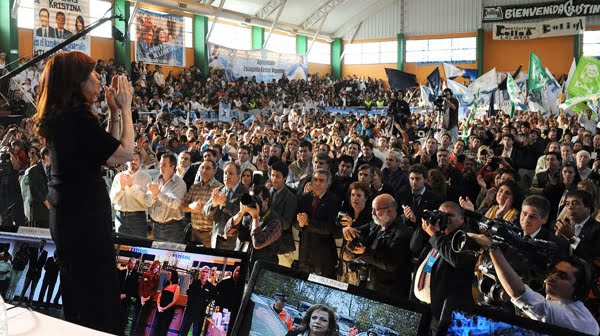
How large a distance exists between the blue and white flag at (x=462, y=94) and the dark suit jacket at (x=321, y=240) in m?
13.3

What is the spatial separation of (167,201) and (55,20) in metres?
13.8

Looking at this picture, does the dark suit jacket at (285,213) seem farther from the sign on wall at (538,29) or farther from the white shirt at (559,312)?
the sign on wall at (538,29)

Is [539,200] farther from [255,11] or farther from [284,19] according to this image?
[284,19]

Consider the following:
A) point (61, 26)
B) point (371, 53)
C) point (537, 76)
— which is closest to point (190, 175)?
point (61, 26)

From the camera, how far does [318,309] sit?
186 centimetres

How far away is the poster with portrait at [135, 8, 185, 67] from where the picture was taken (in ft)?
70.0

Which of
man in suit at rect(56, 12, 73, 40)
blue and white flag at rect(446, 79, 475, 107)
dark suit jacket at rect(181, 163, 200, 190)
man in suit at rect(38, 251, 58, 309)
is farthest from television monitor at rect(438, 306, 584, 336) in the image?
man in suit at rect(56, 12, 73, 40)

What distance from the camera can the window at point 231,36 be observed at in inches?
1045

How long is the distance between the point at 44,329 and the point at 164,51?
21958 millimetres

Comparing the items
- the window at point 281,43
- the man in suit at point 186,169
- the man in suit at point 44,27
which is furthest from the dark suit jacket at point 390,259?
the window at point 281,43

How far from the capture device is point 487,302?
3.24m

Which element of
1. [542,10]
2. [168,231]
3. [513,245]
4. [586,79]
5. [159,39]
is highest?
[542,10]

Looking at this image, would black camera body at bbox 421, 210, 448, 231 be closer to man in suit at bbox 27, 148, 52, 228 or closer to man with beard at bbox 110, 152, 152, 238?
man with beard at bbox 110, 152, 152, 238

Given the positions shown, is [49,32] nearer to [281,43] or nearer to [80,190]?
[281,43]
